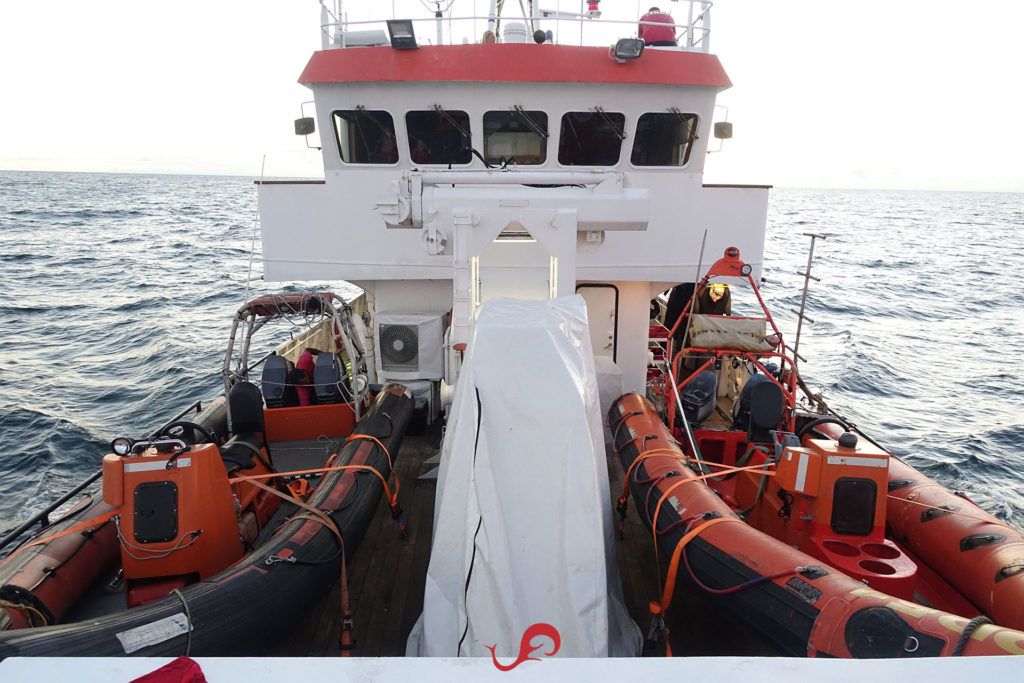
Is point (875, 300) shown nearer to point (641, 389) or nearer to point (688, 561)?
point (641, 389)

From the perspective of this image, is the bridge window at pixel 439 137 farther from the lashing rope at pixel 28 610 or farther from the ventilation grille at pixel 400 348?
the lashing rope at pixel 28 610

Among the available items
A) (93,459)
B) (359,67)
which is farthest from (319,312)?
(93,459)

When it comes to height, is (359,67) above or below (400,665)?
above

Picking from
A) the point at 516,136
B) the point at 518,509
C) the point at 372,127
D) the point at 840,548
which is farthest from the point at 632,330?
the point at 518,509

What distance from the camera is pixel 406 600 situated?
4.35 metres

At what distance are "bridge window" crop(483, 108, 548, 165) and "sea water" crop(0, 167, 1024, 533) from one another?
2495 mm

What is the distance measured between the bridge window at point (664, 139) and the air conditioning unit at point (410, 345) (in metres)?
2.76

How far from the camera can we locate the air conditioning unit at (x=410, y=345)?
7.02 metres

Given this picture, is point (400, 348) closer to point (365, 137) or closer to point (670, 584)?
point (365, 137)

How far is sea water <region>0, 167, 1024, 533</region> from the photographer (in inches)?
399

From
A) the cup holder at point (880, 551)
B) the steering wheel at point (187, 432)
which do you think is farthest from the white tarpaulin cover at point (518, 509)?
the steering wheel at point (187, 432)

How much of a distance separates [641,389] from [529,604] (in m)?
5.00

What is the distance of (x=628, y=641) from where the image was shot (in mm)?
3428

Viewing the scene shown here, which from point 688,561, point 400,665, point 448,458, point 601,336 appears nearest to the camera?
point 400,665
